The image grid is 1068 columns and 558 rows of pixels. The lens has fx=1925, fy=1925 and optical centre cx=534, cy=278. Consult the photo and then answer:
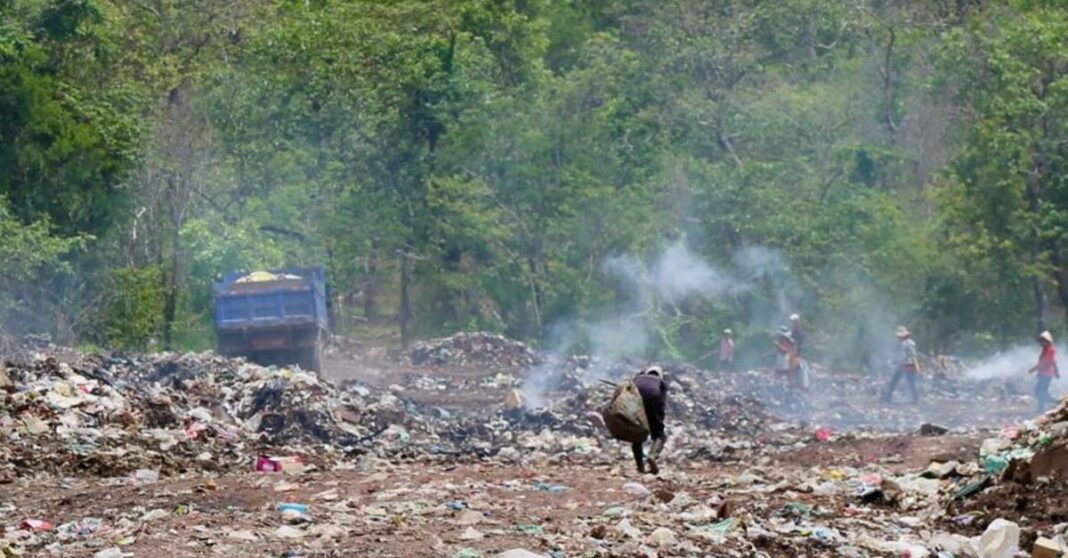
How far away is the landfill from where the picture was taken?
10156mm

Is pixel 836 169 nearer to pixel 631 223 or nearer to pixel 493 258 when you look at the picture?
pixel 631 223

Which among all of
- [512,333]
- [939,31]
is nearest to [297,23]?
[512,333]

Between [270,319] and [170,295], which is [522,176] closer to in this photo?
[170,295]

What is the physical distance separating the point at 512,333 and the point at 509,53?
224 inches

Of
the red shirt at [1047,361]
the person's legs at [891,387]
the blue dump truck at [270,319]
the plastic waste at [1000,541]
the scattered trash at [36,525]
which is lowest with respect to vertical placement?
the plastic waste at [1000,541]

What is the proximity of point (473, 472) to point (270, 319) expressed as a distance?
11.6m

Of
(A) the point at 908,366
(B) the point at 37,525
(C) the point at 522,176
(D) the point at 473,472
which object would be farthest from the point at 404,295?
(B) the point at 37,525

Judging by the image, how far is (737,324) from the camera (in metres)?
34.2

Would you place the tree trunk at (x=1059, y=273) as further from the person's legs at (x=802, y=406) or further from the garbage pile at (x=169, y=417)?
the garbage pile at (x=169, y=417)

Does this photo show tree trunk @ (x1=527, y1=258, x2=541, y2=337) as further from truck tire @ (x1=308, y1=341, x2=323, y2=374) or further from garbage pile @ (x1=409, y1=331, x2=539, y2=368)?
truck tire @ (x1=308, y1=341, x2=323, y2=374)

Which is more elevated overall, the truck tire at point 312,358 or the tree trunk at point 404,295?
the tree trunk at point 404,295

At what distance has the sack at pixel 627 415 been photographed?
13703 mm

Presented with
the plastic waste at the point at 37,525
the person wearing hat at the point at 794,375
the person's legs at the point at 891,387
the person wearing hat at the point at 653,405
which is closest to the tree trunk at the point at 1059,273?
the person's legs at the point at 891,387

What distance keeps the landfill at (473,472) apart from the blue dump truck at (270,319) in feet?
4.40
